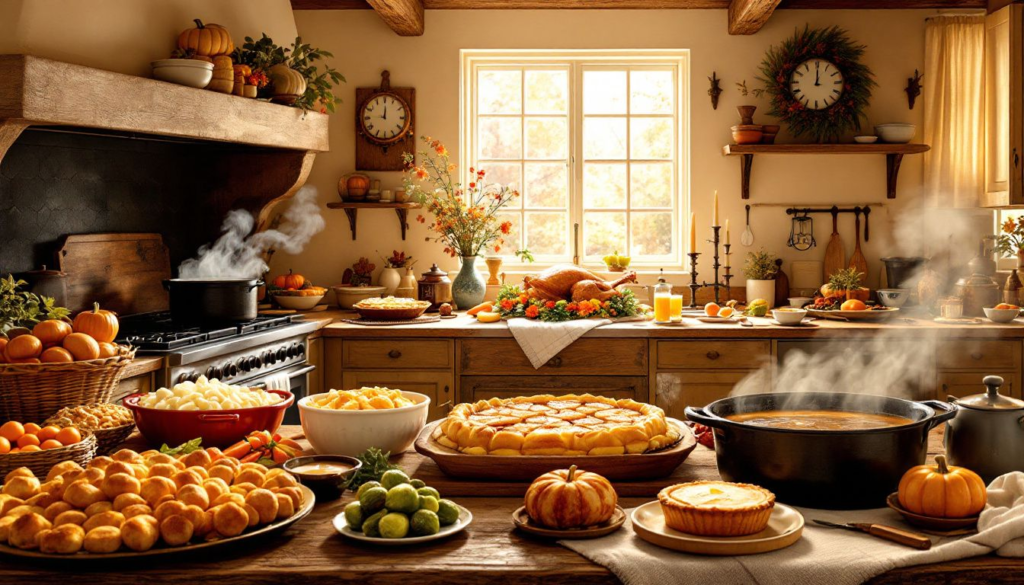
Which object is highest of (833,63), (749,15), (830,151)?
(749,15)

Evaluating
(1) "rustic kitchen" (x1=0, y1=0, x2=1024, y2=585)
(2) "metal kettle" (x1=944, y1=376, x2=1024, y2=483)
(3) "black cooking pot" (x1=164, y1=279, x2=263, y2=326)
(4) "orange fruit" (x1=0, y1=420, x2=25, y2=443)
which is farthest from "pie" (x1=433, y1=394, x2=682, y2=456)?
(3) "black cooking pot" (x1=164, y1=279, x2=263, y2=326)

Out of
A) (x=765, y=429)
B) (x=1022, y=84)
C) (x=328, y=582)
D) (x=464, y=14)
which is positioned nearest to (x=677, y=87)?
(x=464, y=14)

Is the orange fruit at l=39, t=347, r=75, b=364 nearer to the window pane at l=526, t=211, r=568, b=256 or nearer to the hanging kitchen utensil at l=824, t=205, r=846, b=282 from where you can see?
the window pane at l=526, t=211, r=568, b=256

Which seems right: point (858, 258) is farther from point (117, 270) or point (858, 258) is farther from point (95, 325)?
point (95, 325)

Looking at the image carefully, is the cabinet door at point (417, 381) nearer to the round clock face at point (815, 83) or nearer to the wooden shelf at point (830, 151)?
the wooden shelf at point (830, 151)

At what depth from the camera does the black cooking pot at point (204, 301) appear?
3.71 m

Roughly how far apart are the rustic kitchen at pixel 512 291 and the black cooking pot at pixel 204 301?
14mm

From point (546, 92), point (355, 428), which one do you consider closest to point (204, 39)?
point (546, 92)

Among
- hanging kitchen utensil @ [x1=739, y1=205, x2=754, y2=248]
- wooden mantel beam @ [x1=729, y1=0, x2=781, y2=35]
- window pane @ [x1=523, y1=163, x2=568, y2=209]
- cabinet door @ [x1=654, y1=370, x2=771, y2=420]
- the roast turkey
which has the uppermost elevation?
wooden mantel beam @ [x1=729, y1=0, x2=781, y2=35]

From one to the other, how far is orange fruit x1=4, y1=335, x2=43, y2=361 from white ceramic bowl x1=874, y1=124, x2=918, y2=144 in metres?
4.26

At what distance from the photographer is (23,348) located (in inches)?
90.9

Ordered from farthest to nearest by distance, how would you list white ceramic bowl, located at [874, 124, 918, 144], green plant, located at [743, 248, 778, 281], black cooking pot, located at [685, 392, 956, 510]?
green plant, located at [743, 248, 778, 281] → white ceramic bowl, located at [874, 124, 918, 144] → black cooking pot, located at [685, 392, 956, 510]

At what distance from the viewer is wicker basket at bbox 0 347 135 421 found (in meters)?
2.28

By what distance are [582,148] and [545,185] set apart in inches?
11.6
